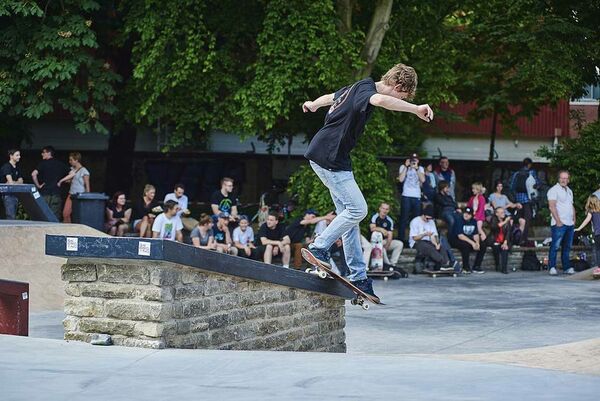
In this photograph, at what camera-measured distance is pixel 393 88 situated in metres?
9.54

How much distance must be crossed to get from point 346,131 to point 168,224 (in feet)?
35.8

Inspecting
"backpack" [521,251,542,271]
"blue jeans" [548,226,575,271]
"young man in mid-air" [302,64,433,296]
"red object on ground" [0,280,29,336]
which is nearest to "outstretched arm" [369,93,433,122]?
"young man in mid-air" [302,64,433,296]

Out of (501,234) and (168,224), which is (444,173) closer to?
(501,234)

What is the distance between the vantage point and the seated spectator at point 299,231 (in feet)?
70.6

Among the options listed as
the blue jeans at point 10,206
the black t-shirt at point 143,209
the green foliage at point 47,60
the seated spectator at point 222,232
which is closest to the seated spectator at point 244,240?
the seated spectator at point 222,232

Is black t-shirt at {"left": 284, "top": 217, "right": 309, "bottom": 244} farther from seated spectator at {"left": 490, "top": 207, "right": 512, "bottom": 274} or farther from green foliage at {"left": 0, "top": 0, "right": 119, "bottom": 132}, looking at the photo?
seated spectator at {"left": 490, "top": 207, "right": 512, "bottom": 274}

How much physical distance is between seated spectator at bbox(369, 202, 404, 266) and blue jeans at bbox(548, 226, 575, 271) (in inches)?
147

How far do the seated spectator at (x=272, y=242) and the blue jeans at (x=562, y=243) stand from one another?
20.1 ft

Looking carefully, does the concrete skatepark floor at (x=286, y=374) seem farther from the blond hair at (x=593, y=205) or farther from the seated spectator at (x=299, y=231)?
the blond hair at (x=593, y=205)

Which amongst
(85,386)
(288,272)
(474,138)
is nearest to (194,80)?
(288,272)

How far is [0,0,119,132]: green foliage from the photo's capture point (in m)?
21.9

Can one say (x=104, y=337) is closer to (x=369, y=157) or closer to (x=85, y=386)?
(x=85, y=386)

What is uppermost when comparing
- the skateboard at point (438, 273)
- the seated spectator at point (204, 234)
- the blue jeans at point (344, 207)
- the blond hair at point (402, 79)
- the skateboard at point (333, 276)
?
the blond hair at point (402, 79)

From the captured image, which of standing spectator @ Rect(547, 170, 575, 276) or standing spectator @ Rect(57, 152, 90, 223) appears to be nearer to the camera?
standing spectator @ Rect(57, 152, 90, 223)
